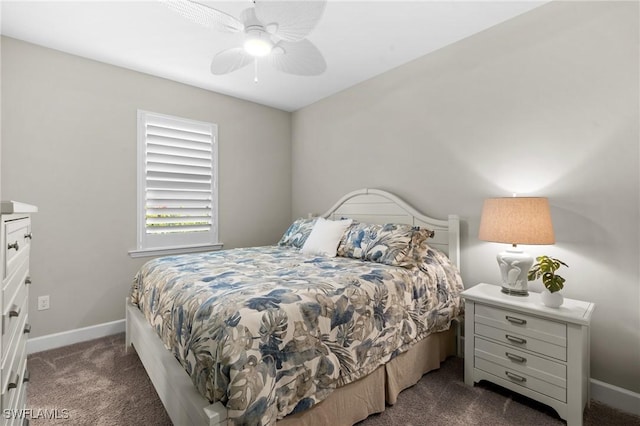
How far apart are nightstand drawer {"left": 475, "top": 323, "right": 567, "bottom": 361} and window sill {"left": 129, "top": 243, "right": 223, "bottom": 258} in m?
2.86

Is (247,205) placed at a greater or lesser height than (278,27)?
lesser

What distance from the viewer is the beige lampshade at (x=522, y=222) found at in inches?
72.4

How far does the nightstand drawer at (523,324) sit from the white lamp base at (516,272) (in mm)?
183

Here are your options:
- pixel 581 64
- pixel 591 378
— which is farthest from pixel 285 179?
pixel 591 378

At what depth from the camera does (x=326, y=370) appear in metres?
1.48

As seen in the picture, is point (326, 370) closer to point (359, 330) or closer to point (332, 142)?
point (359, 330)

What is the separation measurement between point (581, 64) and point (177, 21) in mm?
2843

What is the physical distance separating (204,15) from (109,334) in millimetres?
2934

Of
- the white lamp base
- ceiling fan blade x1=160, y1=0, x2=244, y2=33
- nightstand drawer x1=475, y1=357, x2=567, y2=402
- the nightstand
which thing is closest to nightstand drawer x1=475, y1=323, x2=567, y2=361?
the nightstand

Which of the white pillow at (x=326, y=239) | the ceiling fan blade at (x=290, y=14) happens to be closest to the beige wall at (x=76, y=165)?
the white pillow at (x=326, y=239)

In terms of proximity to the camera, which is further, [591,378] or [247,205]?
[247,205]

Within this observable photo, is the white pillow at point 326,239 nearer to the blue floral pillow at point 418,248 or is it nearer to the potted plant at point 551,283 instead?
the blue floral pillow at point 418,248

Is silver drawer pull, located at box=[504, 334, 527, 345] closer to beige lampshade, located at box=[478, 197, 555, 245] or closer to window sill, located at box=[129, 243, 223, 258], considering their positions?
beige lampshade, located at box=[478, 197, 555, 245]

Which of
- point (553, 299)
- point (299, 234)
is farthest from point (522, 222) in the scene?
point (299, 234)
